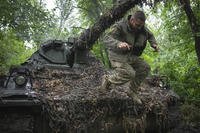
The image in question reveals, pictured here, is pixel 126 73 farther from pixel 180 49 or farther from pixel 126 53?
pixel 180 49

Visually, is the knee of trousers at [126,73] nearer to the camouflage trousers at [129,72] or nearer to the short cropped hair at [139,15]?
the camouflage trousers at [129,72]

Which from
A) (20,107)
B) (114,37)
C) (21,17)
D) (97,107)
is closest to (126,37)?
(114,37)

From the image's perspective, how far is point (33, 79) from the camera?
6.68 m

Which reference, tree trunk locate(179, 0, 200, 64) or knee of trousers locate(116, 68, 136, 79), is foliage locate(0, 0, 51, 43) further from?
knee of trousers locate(116, 68, 136, 79)

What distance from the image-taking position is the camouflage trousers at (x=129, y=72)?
6043mm

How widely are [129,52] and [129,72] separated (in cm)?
38

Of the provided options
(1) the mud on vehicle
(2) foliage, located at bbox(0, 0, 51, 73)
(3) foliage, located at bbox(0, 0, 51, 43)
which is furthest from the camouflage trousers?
(3) foliage, located at bbox(0, 0, 51, 43)

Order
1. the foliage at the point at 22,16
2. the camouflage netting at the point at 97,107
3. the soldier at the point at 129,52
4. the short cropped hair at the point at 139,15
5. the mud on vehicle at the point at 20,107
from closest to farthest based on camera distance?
the mud on vehicle at the point at 20,107 → the camouflage netting at the point at 97,107 → the short cropped hair at the point at 139,15 → the soldier at the point at 129,52 → the foliage at the point at 22,16

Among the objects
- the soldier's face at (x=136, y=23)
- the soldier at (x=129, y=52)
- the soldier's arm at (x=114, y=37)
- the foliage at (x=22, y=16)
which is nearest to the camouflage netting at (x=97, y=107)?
the soldier at (x=129, y=52)

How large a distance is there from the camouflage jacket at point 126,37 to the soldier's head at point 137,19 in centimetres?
15

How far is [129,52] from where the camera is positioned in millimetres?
6230

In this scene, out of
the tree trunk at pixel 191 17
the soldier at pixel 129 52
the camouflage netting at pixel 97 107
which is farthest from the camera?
the tree trunk at pixel 191 17

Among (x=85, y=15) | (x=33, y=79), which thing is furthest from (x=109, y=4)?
(x=33, y=79)

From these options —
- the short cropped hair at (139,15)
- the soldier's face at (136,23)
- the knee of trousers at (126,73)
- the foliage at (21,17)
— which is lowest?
the knee of trousers at (126,73)
